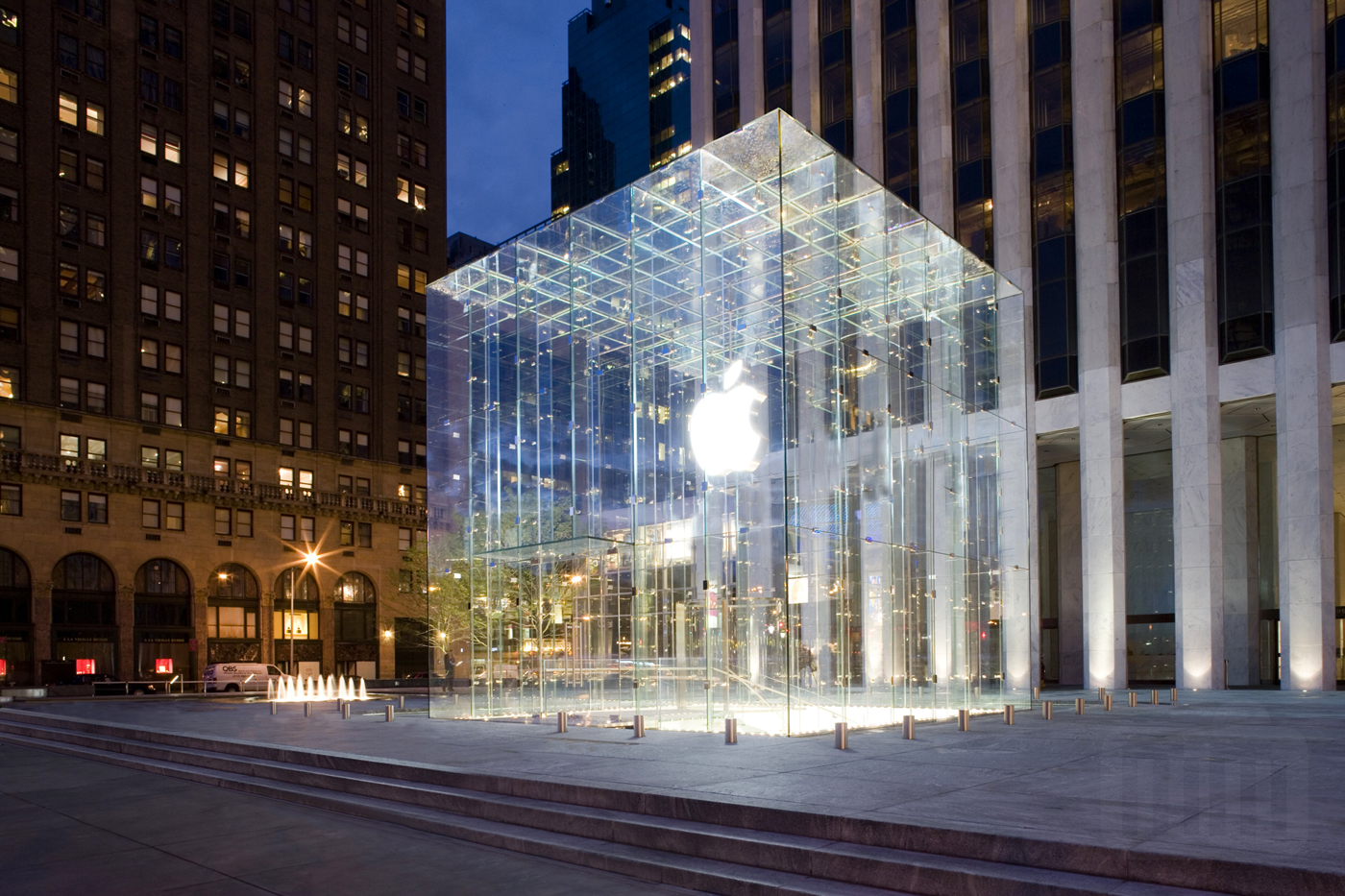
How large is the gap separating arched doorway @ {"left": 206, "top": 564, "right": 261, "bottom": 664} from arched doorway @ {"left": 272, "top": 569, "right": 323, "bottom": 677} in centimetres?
164

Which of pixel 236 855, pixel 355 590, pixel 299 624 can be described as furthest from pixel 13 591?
pixel 236 855

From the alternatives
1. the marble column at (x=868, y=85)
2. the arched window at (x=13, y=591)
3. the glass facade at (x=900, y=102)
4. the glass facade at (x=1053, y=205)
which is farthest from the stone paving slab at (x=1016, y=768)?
the arched window at (x=13, y=591)

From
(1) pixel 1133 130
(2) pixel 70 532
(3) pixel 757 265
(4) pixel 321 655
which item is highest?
(1) pixel 1133 130

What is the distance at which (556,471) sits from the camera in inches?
1045

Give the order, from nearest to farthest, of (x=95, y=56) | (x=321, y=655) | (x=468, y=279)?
(x=468, y=279)
(x=95, y=56)
(x=321, y=655)

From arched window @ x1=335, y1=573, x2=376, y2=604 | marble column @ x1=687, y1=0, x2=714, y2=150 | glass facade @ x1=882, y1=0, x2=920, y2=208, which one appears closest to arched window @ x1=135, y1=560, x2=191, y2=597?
arched window @ x1=335, y1=573, x2=376, y2=604

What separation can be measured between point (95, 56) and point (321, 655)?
43.7m

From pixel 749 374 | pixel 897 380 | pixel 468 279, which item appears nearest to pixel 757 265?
pixel 749 374

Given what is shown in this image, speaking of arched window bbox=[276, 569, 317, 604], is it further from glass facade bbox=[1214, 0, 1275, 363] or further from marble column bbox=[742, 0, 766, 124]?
glass facade bbox=[1214, 0, 1275, 363]

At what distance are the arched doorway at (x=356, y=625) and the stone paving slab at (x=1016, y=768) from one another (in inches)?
2053

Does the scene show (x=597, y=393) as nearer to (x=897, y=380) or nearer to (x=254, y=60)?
(x=897, y=380)

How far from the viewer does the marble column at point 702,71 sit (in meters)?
58.3

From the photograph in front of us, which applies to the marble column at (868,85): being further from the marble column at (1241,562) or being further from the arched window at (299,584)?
the arched window at (299,584)

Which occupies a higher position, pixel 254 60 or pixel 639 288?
pixel 254 60
